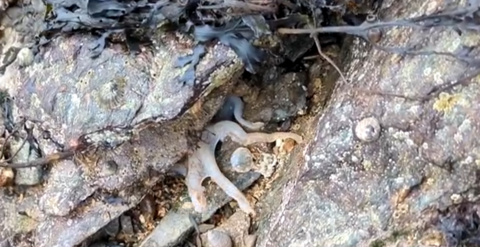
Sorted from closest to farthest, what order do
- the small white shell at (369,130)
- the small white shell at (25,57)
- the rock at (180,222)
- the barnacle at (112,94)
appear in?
1. the small white shell at (369,130)
2. the barnacle at (112,94)
3. the rock at (180,222)
4. the small white shell at (25,57)

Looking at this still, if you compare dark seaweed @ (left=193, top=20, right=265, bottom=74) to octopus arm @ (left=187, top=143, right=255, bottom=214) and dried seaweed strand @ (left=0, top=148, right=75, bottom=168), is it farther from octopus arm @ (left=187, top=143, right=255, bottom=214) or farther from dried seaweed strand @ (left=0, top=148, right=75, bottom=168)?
dried seaweed strand @ (left=0, top=148, right=75, bottom=168)

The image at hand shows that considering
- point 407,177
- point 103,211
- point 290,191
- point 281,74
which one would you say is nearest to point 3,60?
point 103,211

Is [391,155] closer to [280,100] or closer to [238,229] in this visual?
[280,100]

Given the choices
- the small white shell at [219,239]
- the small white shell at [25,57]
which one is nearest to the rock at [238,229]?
the small white shell at [219,239]

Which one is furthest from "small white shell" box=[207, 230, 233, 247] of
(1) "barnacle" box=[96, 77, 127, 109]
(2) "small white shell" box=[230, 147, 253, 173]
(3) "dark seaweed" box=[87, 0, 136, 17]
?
(3) "dark seaweed" box=[87, 0, 136, 17]

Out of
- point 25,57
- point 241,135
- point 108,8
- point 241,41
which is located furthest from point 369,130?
point 25,57

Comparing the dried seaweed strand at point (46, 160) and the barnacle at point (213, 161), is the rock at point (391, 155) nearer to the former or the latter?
the barnacle at point (213, 161)
